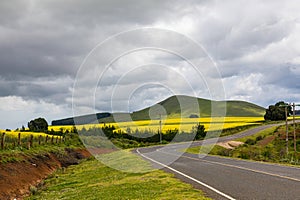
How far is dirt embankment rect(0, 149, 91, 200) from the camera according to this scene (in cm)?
2352

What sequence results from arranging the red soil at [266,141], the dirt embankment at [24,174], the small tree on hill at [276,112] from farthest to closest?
1. the small tree on hill at [276,112]
2. the red soil at [266,141]
3. the dirt embankment at [24,174]

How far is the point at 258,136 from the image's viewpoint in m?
77.2

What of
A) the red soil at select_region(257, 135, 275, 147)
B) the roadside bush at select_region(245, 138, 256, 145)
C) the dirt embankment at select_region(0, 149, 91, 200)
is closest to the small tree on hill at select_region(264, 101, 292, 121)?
the red soil at select_region(257, 135, 275, 147)

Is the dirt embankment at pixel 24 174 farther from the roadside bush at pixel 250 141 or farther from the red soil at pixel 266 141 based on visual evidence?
the red soil at pixel 266 141

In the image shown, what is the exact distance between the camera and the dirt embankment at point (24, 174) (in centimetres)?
2352

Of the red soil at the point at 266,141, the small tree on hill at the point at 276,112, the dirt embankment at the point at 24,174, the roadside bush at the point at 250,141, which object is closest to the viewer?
the dirt embankment at the point at 24,174

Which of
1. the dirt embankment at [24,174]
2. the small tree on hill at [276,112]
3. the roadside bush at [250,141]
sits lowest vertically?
the dirt embankment at [24,174]

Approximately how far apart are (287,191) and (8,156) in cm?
2231

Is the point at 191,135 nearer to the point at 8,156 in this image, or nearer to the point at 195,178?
the point at 8,156

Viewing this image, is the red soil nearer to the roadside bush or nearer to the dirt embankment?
the roadside bush

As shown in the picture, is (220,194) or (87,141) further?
(87,141)

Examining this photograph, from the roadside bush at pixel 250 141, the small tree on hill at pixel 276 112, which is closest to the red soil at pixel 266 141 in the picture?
the roadside bush at pixel 250 141

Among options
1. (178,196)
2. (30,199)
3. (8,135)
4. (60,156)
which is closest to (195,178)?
(178,196)

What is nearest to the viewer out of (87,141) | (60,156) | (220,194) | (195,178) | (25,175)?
(220,194)
